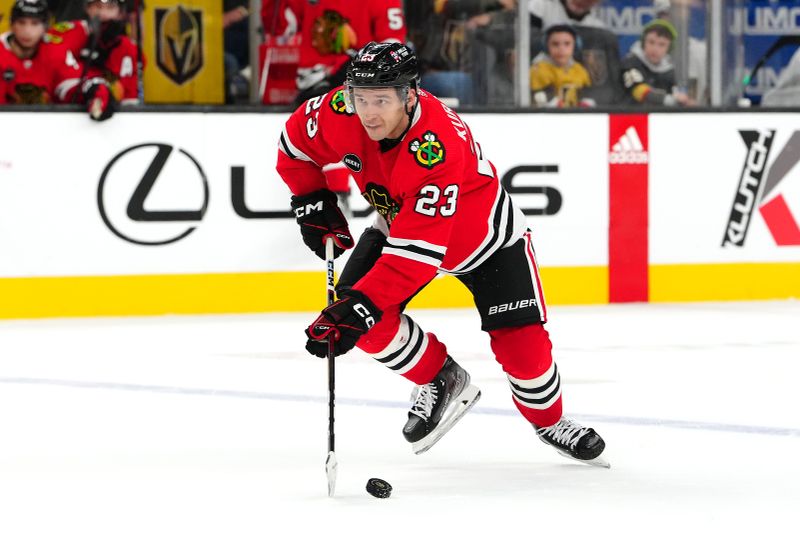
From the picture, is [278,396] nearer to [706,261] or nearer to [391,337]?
[391,337]

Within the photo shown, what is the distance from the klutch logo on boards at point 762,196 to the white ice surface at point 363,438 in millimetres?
1165

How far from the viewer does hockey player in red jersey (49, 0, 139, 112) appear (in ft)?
22.1

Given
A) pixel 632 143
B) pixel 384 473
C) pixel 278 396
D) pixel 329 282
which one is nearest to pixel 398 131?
pixel 329 282

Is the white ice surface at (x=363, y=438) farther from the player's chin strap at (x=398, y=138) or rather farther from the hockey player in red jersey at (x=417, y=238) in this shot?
the player's chin strap at (x=398, y=138)

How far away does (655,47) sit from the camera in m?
7.39

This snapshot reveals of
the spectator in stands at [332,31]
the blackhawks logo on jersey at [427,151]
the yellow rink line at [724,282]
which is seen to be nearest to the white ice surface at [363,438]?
the blackhawks logo on jersey at [427,151]

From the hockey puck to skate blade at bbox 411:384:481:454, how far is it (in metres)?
0.49

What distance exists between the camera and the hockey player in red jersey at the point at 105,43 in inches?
266

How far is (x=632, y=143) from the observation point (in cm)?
726

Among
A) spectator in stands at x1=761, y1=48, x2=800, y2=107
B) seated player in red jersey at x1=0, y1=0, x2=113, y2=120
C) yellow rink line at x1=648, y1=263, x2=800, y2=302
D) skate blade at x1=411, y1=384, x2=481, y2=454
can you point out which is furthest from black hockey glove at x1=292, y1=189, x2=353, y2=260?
spectator in stands at x1=761, y1=48, x2=800, y2=107

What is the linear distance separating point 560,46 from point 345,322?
4479 mm

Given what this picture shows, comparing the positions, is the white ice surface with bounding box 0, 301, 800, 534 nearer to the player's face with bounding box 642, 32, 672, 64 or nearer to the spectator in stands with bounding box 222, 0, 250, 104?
the spectator in stands with bounding box 222, 0, 250, 104

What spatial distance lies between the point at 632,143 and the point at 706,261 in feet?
2.28

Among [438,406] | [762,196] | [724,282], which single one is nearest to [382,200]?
[438,406]
